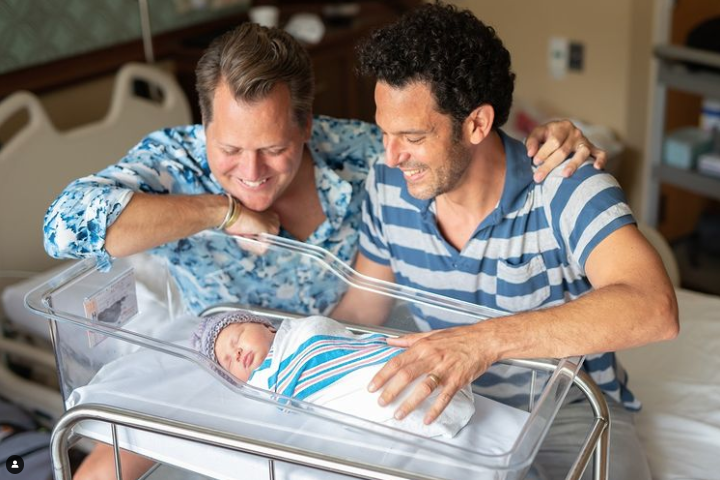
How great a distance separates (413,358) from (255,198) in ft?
2.00

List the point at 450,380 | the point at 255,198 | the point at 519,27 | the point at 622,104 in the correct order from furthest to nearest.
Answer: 1. the point at 519,27
2. the point at 622,104
3. the point at 255,198
4. the point at 450,380

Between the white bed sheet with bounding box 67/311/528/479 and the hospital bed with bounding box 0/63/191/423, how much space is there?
936mm

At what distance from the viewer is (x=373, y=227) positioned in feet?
6.86

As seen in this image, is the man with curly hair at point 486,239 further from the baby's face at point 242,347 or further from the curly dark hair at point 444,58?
the baby's face at point 242,347

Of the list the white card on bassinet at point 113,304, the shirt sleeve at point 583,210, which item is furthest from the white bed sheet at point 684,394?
the white card on bassinet at point 113,304

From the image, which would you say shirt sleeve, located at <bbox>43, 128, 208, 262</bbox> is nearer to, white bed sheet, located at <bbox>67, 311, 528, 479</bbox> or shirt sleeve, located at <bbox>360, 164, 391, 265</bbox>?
white bed sheet, located at <bbox>67, 311, 528, 479</bbox>

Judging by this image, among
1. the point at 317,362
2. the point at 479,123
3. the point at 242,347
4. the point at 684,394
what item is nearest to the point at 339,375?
the point at 317,362

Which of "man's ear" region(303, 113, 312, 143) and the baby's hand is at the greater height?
"man's ear" region(303, 113, 312, 143)

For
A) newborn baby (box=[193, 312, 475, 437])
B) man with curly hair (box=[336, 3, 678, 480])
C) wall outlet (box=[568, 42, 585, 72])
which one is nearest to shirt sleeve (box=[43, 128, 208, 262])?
newborn baby (box=[193, 312, 475, 437])

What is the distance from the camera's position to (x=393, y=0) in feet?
13.9

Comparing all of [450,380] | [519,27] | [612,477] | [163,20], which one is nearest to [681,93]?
[519,27]

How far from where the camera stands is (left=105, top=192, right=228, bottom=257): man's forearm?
1755 mm

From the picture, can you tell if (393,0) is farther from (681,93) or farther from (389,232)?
(389,232)

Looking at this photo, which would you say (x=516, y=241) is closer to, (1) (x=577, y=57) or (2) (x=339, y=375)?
(2) (x=339, y=375)
